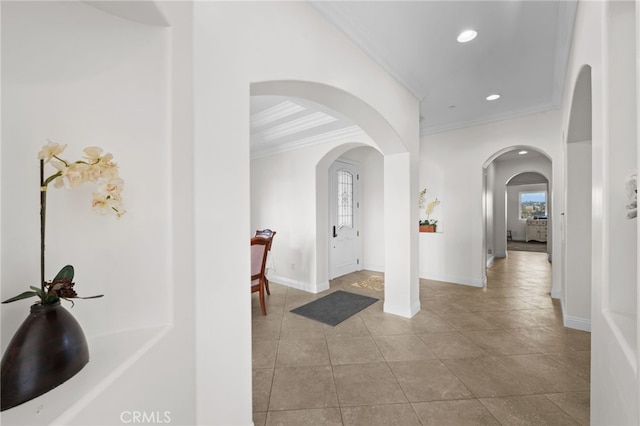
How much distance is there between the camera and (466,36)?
7.23ft

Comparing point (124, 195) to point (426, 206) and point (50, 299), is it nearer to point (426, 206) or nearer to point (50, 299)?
point (50, 299)

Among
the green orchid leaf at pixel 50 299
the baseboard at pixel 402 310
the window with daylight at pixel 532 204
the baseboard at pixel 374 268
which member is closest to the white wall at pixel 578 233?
the baseboard at pixel 402 310

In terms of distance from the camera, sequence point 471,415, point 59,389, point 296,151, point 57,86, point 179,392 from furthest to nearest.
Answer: point 296,151 < point 471,415 < point 179,392 < point 57,86 < point 59,389

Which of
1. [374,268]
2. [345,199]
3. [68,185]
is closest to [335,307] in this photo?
[374,268]

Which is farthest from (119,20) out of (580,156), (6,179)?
(580,156)

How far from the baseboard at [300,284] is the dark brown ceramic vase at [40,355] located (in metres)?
3.61

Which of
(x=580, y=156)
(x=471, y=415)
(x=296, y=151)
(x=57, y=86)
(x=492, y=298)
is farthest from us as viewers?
(x=296, y=151)

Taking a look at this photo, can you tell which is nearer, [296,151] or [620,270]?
[620,270]

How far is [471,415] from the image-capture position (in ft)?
5.40

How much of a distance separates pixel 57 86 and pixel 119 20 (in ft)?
1.32

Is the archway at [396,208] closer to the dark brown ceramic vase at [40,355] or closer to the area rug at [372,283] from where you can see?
the area rug at [372,283]

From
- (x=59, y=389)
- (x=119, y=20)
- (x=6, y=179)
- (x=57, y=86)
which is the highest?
(x=119, y=20)

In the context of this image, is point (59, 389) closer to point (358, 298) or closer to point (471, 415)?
point (471, 415)

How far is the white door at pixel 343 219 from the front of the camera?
16.4 feet
